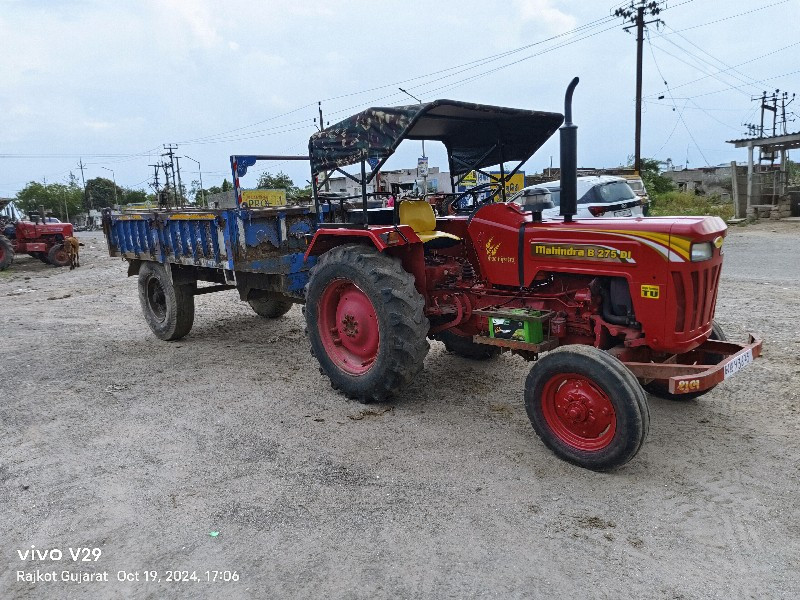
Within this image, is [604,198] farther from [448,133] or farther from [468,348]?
[448,133]

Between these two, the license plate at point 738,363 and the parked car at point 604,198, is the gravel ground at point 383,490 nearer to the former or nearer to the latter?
the license plate at point 738,363

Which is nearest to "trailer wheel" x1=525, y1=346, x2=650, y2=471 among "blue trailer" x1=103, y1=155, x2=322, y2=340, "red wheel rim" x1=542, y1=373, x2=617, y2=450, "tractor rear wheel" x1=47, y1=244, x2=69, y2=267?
"red wheel rim" x1=542, y1=373, x2=617, y2=450

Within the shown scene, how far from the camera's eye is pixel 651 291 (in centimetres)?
375

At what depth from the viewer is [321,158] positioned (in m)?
5.10

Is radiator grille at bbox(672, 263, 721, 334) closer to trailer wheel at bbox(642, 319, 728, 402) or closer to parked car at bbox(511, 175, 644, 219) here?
trailer wheel at bbox(642, 319, 728, 402)

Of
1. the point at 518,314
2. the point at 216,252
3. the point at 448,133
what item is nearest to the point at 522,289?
the point at 518,314

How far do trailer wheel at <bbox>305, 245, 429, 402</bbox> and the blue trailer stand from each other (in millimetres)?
774

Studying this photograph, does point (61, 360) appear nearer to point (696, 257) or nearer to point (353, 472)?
point (353, 472)

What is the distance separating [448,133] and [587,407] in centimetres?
290

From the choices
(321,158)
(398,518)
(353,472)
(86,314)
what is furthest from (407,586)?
(86,314)

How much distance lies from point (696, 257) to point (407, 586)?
2.55 m

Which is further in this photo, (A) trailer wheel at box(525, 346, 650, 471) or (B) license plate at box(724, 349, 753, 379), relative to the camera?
(B) license plate at box(724, 349, 753, 379)

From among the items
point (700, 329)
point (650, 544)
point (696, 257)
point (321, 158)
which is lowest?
point (650, 544)

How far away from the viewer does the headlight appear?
12.0ft
